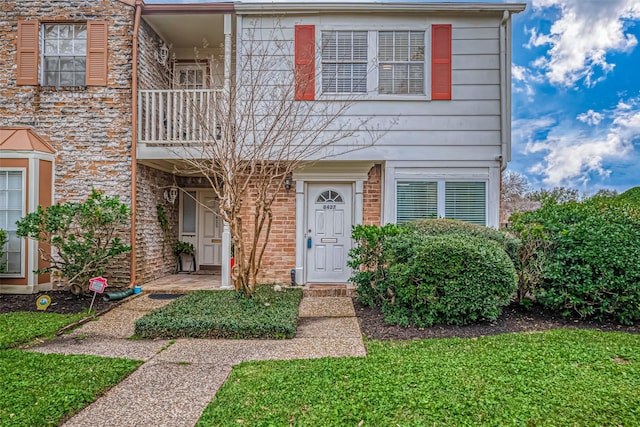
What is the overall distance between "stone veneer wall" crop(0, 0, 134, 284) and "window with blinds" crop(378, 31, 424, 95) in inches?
206

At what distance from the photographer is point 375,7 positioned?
265 inches

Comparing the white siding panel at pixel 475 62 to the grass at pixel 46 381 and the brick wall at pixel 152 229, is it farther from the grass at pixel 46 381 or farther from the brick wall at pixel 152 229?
the grass at pixel 46 381

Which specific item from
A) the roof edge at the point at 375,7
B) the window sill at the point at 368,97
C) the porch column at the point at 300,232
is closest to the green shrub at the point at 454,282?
the porch column at the point at 300,232

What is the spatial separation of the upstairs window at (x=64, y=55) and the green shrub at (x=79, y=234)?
2.89 meters

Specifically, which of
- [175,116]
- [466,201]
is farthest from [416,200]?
[175,116]

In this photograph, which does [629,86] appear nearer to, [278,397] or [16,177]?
[278,397]

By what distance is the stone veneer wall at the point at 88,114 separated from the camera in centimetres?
694

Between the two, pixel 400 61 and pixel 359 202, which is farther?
pixel 359 202

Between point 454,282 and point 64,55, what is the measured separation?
8.78 m

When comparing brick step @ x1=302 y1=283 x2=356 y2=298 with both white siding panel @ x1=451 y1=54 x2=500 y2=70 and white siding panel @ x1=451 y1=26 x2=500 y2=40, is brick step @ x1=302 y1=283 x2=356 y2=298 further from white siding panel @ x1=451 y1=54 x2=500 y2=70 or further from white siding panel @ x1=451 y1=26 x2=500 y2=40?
white siding panel @ x1=451 y1=26 x2=500 y2=40

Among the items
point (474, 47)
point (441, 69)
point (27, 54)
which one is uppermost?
point (474, 47)

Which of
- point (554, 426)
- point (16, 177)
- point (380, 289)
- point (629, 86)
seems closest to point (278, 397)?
point (554, 426)

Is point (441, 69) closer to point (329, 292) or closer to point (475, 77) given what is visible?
point (475, 77)

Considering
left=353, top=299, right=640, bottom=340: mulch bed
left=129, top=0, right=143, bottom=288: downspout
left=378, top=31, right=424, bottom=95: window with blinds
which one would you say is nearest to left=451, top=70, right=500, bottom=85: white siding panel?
left=378, top=31, right=424, bottom=95: window with blinds
